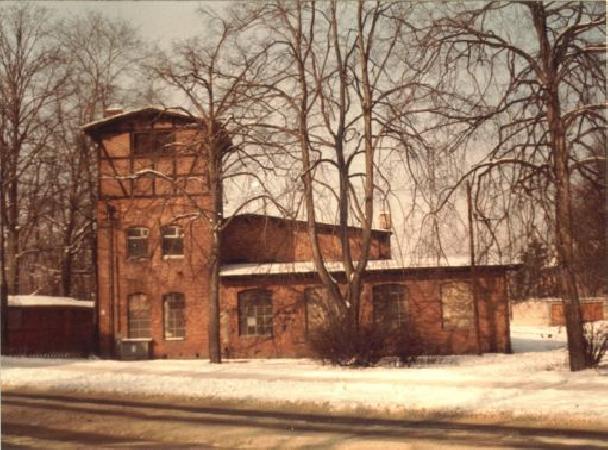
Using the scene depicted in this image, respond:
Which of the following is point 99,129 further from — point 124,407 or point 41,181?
point 124,407

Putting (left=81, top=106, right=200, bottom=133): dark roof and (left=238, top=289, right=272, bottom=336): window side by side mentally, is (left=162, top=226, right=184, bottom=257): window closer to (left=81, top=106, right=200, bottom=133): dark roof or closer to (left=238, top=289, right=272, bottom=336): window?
(left=238, top=289, right=272, bottom=336): window

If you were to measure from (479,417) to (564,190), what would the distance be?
17.9 ft

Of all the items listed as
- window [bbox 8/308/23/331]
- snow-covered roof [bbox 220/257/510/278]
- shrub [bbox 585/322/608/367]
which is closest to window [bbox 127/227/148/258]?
snow-covered roof [bbox 220/257/510/278]

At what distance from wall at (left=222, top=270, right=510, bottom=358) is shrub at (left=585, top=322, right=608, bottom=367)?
6960mm

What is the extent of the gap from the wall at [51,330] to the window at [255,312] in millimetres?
7337

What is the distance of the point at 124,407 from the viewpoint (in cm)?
1213

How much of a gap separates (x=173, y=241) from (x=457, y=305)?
33.9 feet

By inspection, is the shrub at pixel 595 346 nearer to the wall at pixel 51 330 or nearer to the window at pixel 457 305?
the window at pixel 457 305

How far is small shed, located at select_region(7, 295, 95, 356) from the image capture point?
25578mm

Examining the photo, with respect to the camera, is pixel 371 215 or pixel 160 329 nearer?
pixel 371 215

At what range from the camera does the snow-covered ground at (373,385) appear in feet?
36.4

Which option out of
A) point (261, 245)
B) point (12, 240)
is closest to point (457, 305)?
point (261, 245)

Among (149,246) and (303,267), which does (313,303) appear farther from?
(149,246)

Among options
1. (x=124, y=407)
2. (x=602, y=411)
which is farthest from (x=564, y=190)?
(x=124, y=407)
